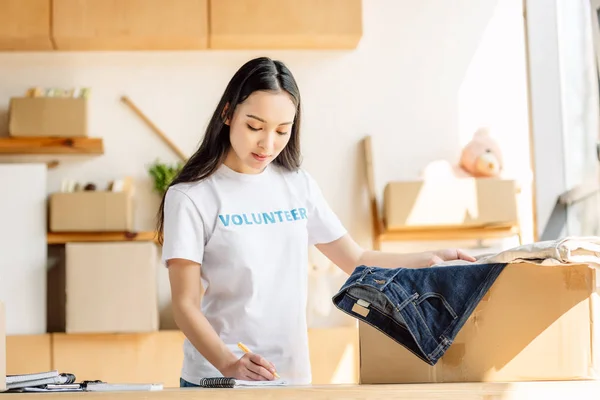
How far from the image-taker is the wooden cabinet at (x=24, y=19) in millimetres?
3809

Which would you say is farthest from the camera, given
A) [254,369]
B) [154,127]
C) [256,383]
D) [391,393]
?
[154,127]

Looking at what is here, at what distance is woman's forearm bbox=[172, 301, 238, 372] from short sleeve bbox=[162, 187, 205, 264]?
10 cm

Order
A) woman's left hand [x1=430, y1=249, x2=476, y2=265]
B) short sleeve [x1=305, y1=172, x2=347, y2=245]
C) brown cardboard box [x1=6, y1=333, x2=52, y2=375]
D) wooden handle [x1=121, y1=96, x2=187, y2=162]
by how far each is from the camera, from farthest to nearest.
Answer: wooden handle [x1=121, y1=96, x2=187, y2=162], brown cardboard box [x1=6, y1=333, x2=52, y2=375], short sleeve [x1=305, y1=172, x2=347, y2=245], woman's left hand [x1=430, y1=249, x2=476, y2=265]

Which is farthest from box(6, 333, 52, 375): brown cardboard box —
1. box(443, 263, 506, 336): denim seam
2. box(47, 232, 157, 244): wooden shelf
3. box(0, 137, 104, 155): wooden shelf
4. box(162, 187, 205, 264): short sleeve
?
box(443, 263, 506, 336): denim seam

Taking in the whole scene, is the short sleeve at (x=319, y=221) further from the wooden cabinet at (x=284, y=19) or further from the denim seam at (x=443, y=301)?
the wooden cabinet at (x=284, y=19)

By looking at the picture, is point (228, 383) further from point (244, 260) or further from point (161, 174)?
point (161, 174)

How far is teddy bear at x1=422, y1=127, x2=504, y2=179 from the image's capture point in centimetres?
386

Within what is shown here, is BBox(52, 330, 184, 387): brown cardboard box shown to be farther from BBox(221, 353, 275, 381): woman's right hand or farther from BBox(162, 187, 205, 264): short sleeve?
BBox(221, 353, 275, 381): woman's right hand

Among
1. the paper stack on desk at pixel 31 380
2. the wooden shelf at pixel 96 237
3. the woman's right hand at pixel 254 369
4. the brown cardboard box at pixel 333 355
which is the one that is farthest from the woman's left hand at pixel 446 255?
the wooden shelf at pixel 96 237

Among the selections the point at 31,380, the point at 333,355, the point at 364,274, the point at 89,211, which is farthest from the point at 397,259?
the point at 89,211

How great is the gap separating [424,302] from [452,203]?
240cm

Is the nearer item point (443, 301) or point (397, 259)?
point (443, 301)

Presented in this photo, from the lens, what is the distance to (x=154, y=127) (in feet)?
13.2

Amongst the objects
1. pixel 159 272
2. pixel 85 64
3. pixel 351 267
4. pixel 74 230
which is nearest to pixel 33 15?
pixel 85 64
